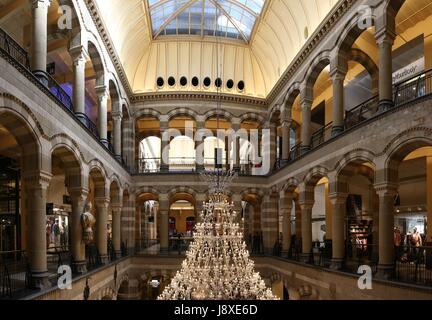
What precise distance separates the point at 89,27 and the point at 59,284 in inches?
341

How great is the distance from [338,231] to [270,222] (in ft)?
31.5

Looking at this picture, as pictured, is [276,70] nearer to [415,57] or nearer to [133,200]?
[415,57]

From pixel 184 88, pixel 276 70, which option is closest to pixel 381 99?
pixel 276 70

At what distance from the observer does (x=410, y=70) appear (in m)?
17.9

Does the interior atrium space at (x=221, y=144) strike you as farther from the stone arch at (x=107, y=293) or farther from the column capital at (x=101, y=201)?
the stone arch at (x=107, y=293)

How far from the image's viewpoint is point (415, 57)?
18.4 metres

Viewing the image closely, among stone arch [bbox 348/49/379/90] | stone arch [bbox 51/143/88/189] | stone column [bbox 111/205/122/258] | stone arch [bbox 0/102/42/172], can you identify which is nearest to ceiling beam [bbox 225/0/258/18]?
stone arch [bbox 348/49/379/90]

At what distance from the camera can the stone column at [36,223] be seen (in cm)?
1048

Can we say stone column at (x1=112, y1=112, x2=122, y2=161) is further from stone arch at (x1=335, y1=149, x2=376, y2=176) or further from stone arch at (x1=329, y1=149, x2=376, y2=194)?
stone arch at (x1=335, y1=149, x2=376, y2=176)

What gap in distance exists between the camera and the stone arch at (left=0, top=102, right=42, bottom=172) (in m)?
9.53

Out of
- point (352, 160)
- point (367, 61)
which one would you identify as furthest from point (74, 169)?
point (367, 61)

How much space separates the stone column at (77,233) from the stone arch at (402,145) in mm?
9031

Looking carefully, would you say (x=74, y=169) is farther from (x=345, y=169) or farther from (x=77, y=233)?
(x=345, y=169)

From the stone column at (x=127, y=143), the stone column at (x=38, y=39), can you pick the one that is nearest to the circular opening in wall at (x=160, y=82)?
the stone column at (x=127, y=143)
